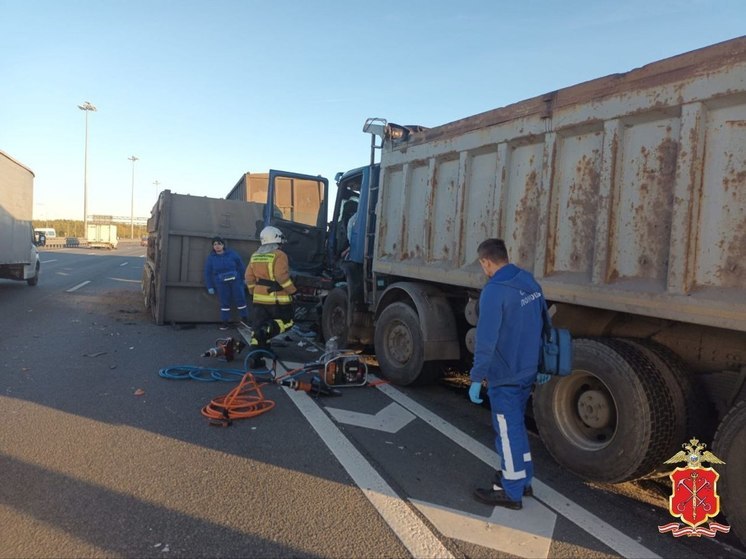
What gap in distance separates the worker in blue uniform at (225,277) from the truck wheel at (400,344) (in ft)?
11.8

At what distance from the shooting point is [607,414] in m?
3.63

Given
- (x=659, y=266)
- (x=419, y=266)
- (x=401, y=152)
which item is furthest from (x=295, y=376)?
(x=659, y=266)

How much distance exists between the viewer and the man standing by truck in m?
3.22

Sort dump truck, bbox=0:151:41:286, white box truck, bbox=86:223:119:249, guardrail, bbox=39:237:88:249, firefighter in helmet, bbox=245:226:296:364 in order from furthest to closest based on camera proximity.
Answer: white box truck, bbox=86:223:119:249 < guardrail, bbox=39:237:88:249 < dump truck, bbox=0:151:41:286 < firefighter in helmet, bbox=245:226:296:364

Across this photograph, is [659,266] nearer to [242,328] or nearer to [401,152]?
[401,152]

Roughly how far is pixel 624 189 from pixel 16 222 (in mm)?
14192

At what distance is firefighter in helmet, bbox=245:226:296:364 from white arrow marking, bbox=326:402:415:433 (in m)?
1.93

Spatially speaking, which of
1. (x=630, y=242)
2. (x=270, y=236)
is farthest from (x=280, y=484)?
(x=270, y=236)

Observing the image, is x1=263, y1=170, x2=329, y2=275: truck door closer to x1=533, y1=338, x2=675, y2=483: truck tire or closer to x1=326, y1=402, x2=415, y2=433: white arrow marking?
x1=326, y1=402, x2=415, y2=433: white arrow marking

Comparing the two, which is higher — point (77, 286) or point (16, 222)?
point (16, 222)

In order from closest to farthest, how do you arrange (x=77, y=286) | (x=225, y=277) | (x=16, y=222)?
(x=225, y=277) < (x=16, y=222) < (x=77, y=286)

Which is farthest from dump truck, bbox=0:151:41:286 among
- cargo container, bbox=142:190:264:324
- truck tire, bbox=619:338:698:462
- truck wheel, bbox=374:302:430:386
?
truck tire, bbox=619:338:698:462

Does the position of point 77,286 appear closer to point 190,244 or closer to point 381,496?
point 190,244

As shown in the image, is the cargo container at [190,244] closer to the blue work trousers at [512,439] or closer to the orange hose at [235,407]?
the orange hose at [235,407]
